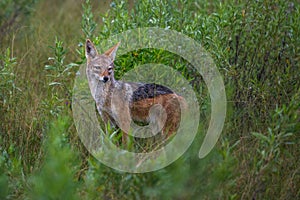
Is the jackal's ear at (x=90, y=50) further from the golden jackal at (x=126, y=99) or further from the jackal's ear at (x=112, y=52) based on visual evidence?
the jackal's ear at (x=112, y=52)

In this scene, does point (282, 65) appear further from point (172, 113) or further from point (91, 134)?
point (91, 134)

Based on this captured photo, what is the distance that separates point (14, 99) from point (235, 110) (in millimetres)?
2467

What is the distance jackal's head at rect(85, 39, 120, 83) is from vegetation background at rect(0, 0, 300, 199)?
20cm

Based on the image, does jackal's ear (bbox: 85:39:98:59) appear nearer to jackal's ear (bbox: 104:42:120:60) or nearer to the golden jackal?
the golden jackal

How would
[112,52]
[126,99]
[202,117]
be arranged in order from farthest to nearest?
1. [126,99]
2. [112,52]
3. [202,117]

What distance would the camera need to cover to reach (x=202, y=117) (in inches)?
204

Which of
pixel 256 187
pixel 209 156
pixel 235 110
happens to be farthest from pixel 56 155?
pixel 235 110

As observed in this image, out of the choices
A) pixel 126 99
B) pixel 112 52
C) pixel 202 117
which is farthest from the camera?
pixel 126 99

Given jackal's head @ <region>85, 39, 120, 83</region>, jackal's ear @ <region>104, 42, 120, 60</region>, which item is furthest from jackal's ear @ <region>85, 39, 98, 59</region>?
jackal's ear @ <region>104, 42, 120, 60</region>

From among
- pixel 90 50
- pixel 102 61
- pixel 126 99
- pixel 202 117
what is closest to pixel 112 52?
pixel 102 61

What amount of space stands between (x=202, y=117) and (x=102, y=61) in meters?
1.26

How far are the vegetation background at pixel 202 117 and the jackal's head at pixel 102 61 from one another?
0.20 meters

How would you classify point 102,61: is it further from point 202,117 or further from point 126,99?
point 202,117

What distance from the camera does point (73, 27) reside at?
8570 mm
